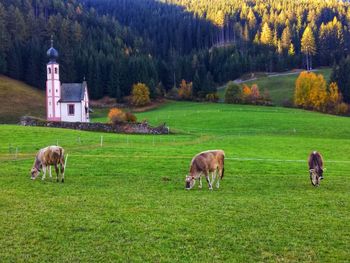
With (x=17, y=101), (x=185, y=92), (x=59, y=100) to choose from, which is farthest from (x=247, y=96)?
(x=17, y=101)

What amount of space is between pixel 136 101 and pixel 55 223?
332ft

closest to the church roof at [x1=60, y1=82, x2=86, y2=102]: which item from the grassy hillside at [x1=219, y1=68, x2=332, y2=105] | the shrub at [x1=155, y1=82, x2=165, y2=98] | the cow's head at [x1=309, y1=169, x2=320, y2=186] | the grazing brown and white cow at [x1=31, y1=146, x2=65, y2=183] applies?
the shrub at [x1=155, y1=82, x2=165, y2=98]

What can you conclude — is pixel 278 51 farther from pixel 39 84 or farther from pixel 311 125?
pixel 311 125

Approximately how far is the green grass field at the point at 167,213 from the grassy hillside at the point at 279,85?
9231cm

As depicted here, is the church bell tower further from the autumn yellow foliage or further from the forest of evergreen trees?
the autumn yellow foliage

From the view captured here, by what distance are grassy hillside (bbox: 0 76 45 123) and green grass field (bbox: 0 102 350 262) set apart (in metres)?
68.7

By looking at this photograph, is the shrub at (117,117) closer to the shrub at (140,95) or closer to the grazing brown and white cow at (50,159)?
the grazing brown and white cow at (50,159)

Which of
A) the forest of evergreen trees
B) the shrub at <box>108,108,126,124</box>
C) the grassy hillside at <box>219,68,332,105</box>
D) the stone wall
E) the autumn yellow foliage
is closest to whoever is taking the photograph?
the stone wall

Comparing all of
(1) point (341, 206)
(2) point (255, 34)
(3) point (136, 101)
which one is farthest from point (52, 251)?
(2) point (255, 34)

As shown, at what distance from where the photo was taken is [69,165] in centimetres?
3066

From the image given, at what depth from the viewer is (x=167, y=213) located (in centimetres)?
1711

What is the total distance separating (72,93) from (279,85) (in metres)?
76.9

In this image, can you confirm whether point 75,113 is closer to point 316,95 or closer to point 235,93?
point 235,93

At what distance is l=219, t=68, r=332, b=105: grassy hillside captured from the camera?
416 ft
